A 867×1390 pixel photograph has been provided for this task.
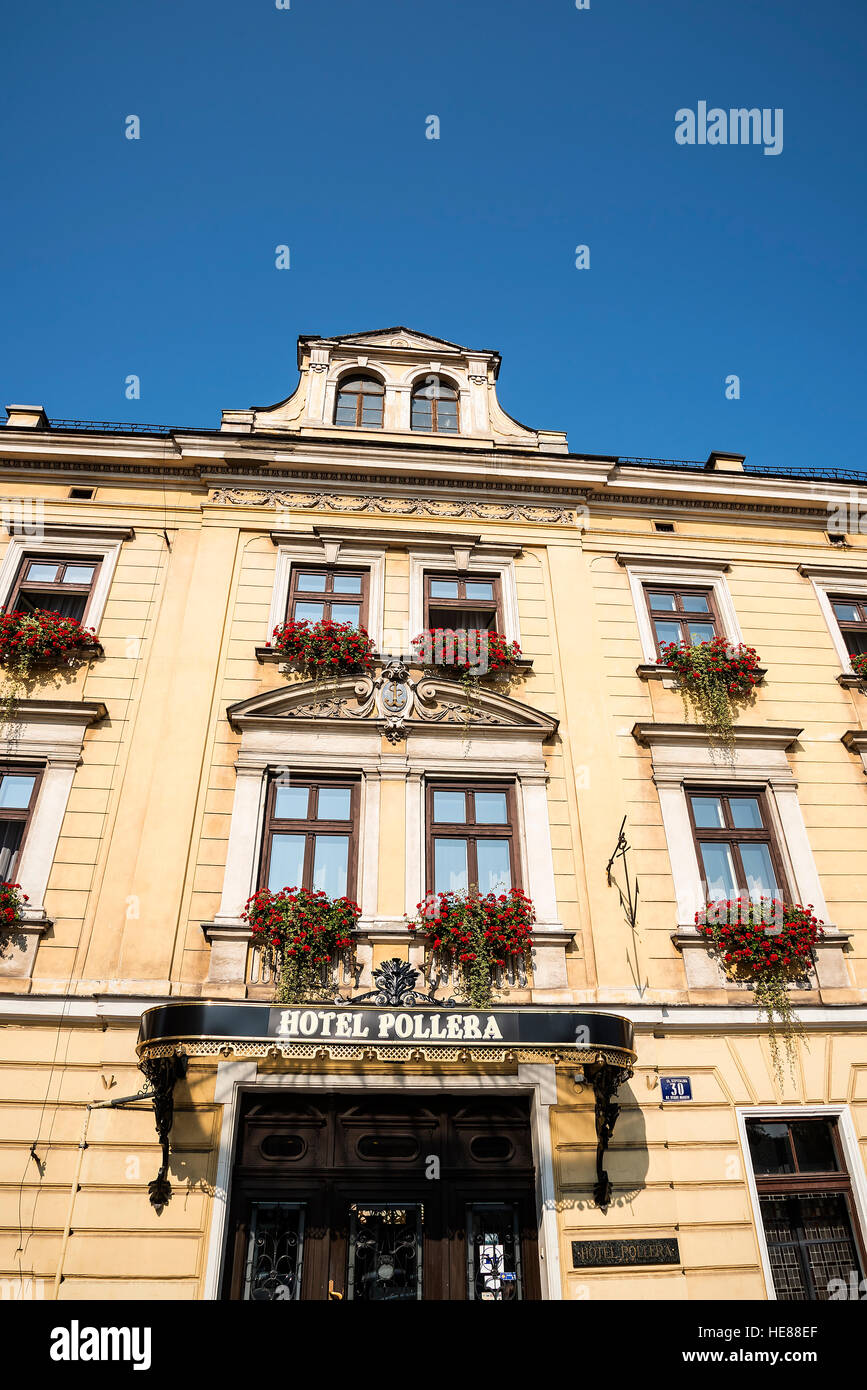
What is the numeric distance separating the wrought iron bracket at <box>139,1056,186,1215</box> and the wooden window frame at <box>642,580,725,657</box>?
8723 millimetres

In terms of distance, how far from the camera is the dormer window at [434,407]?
15.2 m

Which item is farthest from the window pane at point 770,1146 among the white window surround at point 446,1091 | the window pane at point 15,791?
the window pane at point 15,791

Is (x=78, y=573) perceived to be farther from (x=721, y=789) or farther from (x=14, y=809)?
(x=721, y=789)

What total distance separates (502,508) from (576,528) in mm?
1214

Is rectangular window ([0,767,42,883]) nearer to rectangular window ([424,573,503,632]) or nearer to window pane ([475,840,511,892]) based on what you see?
window pane ([475,840,511,892])

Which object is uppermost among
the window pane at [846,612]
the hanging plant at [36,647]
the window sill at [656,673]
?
the window pane at [846,612]

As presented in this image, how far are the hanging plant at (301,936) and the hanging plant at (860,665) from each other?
8.38 metres

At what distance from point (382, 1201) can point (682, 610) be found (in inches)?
362

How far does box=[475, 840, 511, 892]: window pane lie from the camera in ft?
36.0

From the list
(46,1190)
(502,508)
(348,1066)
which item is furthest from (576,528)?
(46,1190)

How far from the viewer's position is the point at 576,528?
46.9ft

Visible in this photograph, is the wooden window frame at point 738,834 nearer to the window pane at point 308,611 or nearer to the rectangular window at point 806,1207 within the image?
the rectangular window at point 806,1207

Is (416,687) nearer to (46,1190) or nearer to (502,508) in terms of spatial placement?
(502,508)

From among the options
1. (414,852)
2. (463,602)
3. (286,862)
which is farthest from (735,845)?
(286,862)
